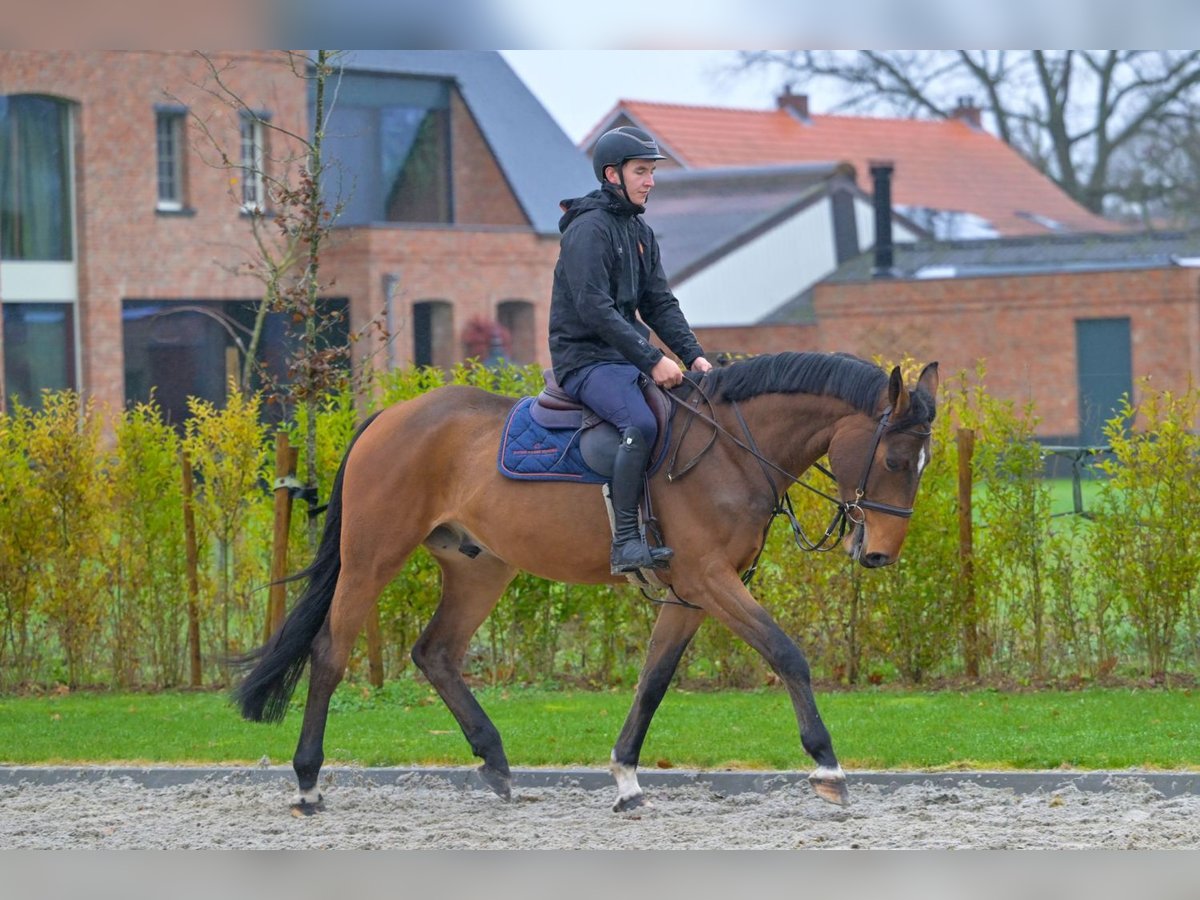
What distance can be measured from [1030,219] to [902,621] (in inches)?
1591

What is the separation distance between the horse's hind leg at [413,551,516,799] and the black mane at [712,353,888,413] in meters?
1.63

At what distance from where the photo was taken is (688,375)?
777 centimetres

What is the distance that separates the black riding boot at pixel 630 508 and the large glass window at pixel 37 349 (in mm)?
26472

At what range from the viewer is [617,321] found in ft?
24.0

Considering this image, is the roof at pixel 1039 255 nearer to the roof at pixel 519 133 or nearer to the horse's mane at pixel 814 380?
the roof at pixel 519 133

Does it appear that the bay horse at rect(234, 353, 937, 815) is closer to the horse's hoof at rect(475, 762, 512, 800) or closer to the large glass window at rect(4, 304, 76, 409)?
the horse's hoof at rect(475, 762, 512, 800)

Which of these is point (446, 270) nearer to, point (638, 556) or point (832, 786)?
point (638, 556)

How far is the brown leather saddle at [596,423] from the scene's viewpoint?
7477mm

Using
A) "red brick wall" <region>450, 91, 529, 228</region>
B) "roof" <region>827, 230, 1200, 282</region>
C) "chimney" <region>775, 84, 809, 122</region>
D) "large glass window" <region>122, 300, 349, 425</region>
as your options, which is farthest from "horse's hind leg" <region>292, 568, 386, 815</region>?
"chimney" <region>775, 84, 809, 122</region>

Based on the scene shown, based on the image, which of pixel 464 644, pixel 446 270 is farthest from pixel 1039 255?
pixel 464 644

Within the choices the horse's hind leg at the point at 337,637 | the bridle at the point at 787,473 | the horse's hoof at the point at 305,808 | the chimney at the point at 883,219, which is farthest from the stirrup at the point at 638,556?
the chimney at the point at 883,219

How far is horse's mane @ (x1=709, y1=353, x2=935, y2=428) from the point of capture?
7.20m
